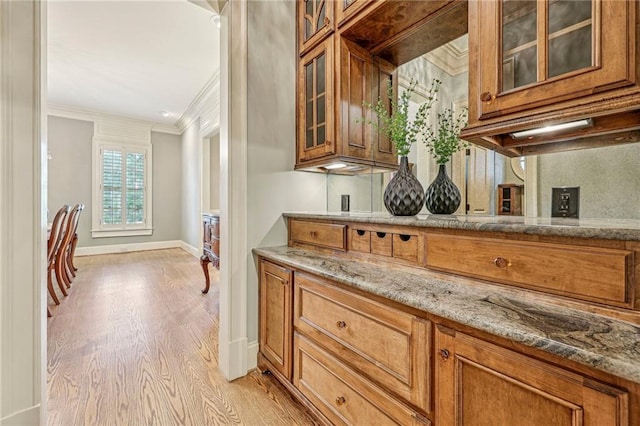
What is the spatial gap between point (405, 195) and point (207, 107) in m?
4.44

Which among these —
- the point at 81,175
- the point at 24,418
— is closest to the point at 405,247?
the point at 24,418

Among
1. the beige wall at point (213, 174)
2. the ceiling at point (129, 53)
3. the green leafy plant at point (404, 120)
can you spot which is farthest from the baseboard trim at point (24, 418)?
the beige wall at point (213, 174)

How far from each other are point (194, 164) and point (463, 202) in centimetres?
547

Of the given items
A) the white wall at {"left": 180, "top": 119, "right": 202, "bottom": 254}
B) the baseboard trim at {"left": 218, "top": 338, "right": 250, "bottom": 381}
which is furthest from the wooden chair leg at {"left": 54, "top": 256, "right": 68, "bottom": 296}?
the baseboard trim at {"left": 218, "top": 338, "right": 250, "bottom": 381}

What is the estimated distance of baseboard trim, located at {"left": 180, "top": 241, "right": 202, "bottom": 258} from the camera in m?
5.51

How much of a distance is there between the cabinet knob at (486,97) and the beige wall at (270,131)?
1272mm

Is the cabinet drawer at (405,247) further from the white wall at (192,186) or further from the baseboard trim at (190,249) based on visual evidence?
the baseboard trim at (190,249)

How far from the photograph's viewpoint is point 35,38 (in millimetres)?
1284

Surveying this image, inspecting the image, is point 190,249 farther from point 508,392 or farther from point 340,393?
point 508,392

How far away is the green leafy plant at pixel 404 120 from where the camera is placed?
1.48 meters

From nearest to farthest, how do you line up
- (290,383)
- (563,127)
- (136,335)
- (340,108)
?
1. (563,127)
2. (290,383)
3. (340,108)
4. (136,335)

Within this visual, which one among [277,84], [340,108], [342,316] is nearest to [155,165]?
[277,84]

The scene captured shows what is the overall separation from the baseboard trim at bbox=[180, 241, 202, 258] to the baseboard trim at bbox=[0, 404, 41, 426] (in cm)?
416

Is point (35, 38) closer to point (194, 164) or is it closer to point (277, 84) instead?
point (277, 84)
